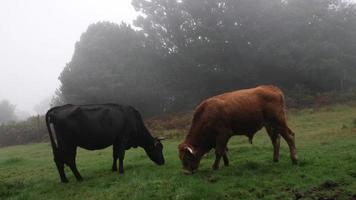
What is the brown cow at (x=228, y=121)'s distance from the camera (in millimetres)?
10711

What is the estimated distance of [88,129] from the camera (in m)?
11.5

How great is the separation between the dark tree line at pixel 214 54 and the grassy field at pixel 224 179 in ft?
60.9

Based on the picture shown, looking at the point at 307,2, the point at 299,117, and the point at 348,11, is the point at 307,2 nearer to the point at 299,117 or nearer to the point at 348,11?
the point at 348,11

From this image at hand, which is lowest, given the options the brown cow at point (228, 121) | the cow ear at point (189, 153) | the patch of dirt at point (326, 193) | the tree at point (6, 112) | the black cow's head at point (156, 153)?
the patch of dirt at point (326, 193)

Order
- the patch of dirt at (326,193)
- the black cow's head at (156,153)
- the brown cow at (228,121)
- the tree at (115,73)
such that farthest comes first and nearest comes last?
the tree at (115,73), the black cow's head at (156,153), the brown cow at (228,121), the patch of dirt at (326,193)

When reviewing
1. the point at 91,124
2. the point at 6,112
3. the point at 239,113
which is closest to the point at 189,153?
the point at 239,113

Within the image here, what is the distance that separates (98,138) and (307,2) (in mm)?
27947

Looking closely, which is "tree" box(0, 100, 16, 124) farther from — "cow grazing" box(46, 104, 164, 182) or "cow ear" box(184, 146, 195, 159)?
"cow ear" box(184, 146, 195, 159)

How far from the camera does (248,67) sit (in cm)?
3431

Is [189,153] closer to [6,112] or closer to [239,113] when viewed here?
[239,113]

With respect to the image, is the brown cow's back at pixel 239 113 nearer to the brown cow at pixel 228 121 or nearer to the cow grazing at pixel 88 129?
the brown cow at pixel 228 121

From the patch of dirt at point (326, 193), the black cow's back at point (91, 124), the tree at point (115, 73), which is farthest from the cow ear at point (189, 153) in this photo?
the tree at point (115, 73)

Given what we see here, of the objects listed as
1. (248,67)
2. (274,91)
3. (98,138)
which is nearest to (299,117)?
(248,67)

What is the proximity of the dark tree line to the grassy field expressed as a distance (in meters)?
18.6
